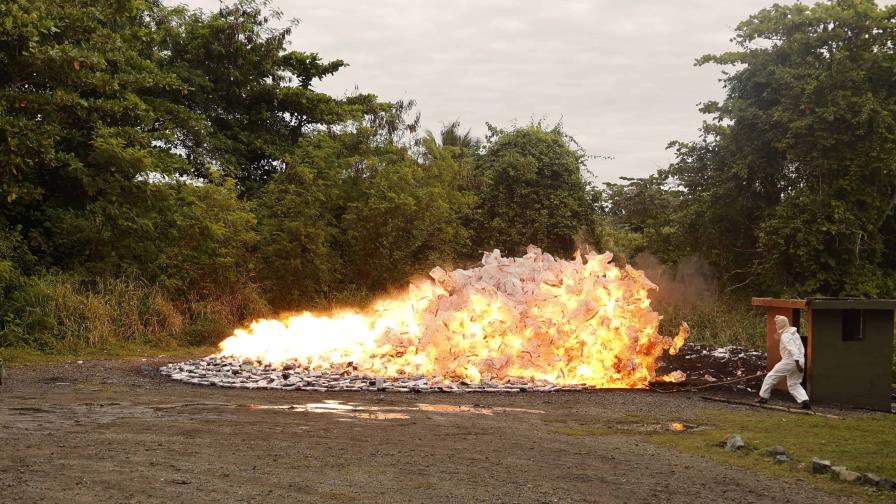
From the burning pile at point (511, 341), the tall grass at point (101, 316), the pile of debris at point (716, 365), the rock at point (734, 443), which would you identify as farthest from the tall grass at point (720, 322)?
the tall grass at point (101, 316)

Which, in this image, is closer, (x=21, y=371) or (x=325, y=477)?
(x=325, y=477)

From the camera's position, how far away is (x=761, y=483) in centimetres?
705

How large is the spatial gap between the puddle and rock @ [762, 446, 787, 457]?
351 cm

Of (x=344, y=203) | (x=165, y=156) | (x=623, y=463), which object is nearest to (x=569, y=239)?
(x=344, y=203)

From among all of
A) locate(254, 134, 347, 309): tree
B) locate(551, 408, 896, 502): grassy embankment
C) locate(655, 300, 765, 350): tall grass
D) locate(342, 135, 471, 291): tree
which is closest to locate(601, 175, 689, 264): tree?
locate(655, 300, 765, 350): tall grass

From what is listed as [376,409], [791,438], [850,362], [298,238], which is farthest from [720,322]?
[376,409]

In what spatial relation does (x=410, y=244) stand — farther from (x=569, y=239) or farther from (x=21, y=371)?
(x=21, y=371)

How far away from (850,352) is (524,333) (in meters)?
5.09

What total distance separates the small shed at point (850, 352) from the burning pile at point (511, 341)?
113 inches

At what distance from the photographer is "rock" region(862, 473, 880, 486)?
271 inches

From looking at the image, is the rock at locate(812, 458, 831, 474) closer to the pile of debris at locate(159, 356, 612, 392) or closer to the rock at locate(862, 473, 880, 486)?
the rock at locate(862, 473, 880, 486)

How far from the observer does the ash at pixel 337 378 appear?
1305cm

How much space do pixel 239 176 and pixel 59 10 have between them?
9.82 metres

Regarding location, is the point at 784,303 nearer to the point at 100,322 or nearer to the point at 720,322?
the point at 720,322
